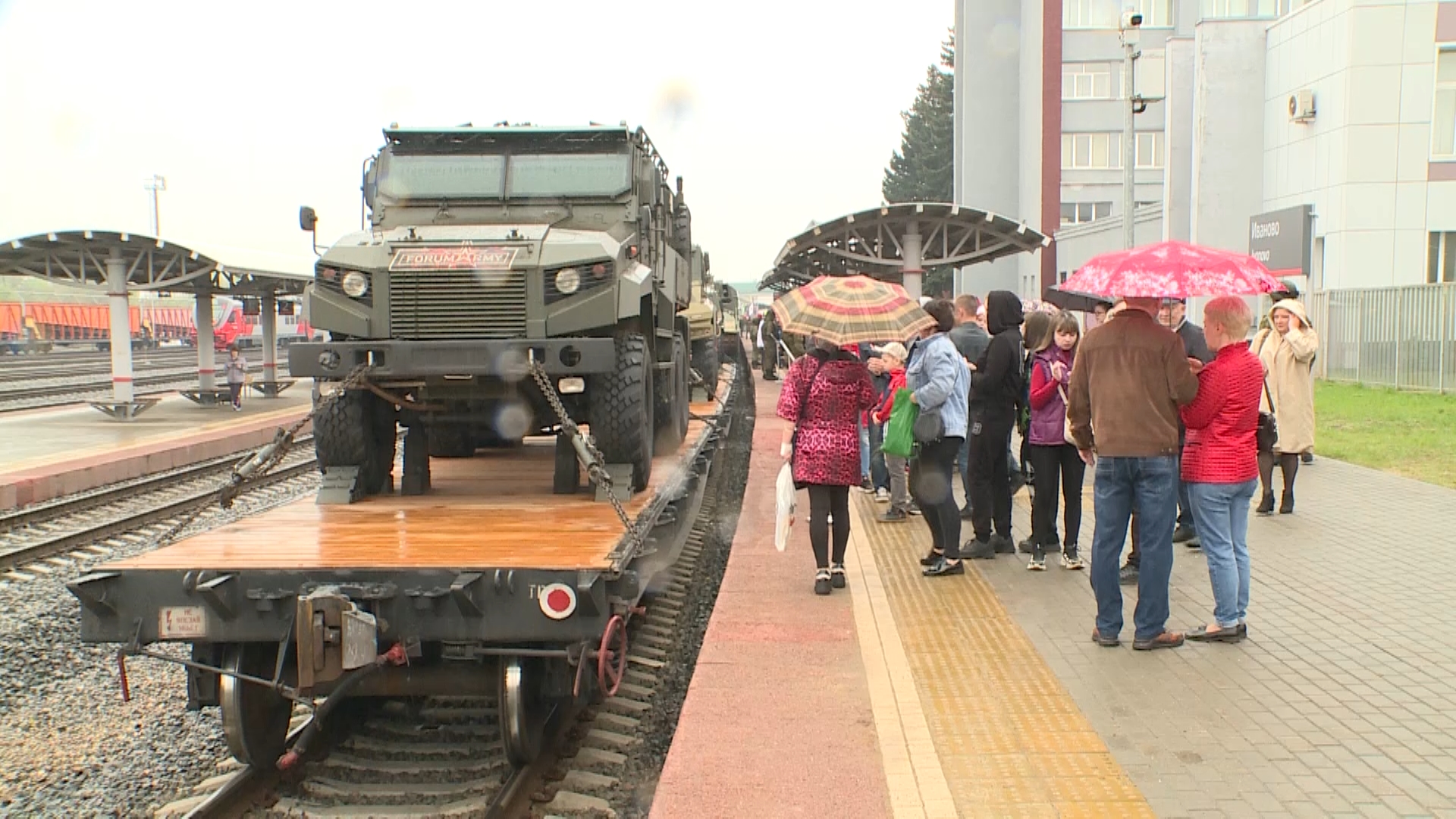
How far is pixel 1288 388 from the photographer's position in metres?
10.3

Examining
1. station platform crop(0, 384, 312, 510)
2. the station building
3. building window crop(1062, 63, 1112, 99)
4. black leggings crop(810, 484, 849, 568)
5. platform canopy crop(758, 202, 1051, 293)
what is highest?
building window crop(1062, 63, 1112, 99)

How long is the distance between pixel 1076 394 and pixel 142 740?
508 cm

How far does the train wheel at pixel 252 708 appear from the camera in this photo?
211 inches

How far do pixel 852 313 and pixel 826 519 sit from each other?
1253 millimetres

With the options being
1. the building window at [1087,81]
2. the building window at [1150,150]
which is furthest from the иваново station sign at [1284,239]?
the building window at [1150,150]

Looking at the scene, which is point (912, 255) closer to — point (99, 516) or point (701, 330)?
point (701, 330)

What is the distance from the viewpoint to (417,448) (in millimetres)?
8281

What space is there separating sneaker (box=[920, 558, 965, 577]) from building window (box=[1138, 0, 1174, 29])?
164 feet

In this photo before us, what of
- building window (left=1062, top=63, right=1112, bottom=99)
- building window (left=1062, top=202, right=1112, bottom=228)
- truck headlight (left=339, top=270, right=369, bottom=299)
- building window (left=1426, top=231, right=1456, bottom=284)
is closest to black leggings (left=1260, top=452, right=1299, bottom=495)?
truck headlight (left=339, top=270, right=369, bottom=299)

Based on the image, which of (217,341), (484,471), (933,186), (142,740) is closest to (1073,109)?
(933,186)

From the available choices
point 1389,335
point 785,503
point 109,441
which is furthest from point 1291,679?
point 1389,335

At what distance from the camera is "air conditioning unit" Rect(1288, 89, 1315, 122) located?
2552 centimetres

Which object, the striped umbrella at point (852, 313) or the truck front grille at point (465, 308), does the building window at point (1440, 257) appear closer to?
the striped umbrella at point (852, 313)

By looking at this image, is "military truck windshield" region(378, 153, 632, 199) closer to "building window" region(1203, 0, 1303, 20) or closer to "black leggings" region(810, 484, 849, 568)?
"black leggings" region(810, 484, 849, 568)
